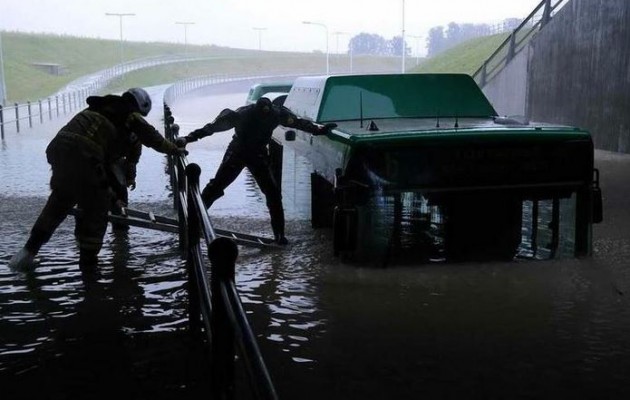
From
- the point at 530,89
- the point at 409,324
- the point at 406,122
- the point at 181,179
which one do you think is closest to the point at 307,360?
the point at 409,324

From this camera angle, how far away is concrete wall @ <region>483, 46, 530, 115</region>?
Answer: 23.0 meters

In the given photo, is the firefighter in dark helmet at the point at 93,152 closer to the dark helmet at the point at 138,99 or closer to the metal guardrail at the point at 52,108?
the dark helmet at the point at 138,99

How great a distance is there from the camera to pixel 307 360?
4.18 metres

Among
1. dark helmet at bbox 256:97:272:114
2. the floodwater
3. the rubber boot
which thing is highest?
dark helmet at bbox 256:97:272:114

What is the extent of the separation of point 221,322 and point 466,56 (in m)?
46.7

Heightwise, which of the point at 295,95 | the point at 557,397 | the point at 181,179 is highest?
the point at 295,95

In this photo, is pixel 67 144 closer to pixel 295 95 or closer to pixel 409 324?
pixel 409 324

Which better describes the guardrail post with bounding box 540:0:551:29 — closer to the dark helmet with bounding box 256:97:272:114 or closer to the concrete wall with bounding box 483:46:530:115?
the concrete wall with bounding box 483:46:530:115

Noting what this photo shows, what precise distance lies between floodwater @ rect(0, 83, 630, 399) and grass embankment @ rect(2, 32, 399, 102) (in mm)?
55174

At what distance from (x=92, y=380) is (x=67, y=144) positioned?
2324 millimetres

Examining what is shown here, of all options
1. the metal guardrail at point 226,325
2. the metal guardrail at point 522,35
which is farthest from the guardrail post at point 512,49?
the metal guardrail at point 226,325

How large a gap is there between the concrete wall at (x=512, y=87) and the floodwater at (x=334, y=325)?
16228mm

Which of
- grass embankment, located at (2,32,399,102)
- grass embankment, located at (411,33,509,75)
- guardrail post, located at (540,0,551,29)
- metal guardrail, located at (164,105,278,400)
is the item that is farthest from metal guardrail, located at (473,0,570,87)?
grass embankment, located at (2,32,399,102)

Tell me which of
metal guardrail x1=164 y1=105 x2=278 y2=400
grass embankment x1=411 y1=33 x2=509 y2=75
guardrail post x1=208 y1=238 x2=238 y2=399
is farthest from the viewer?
grass embankment x1=411 y1=33 x2=509 y2=75
